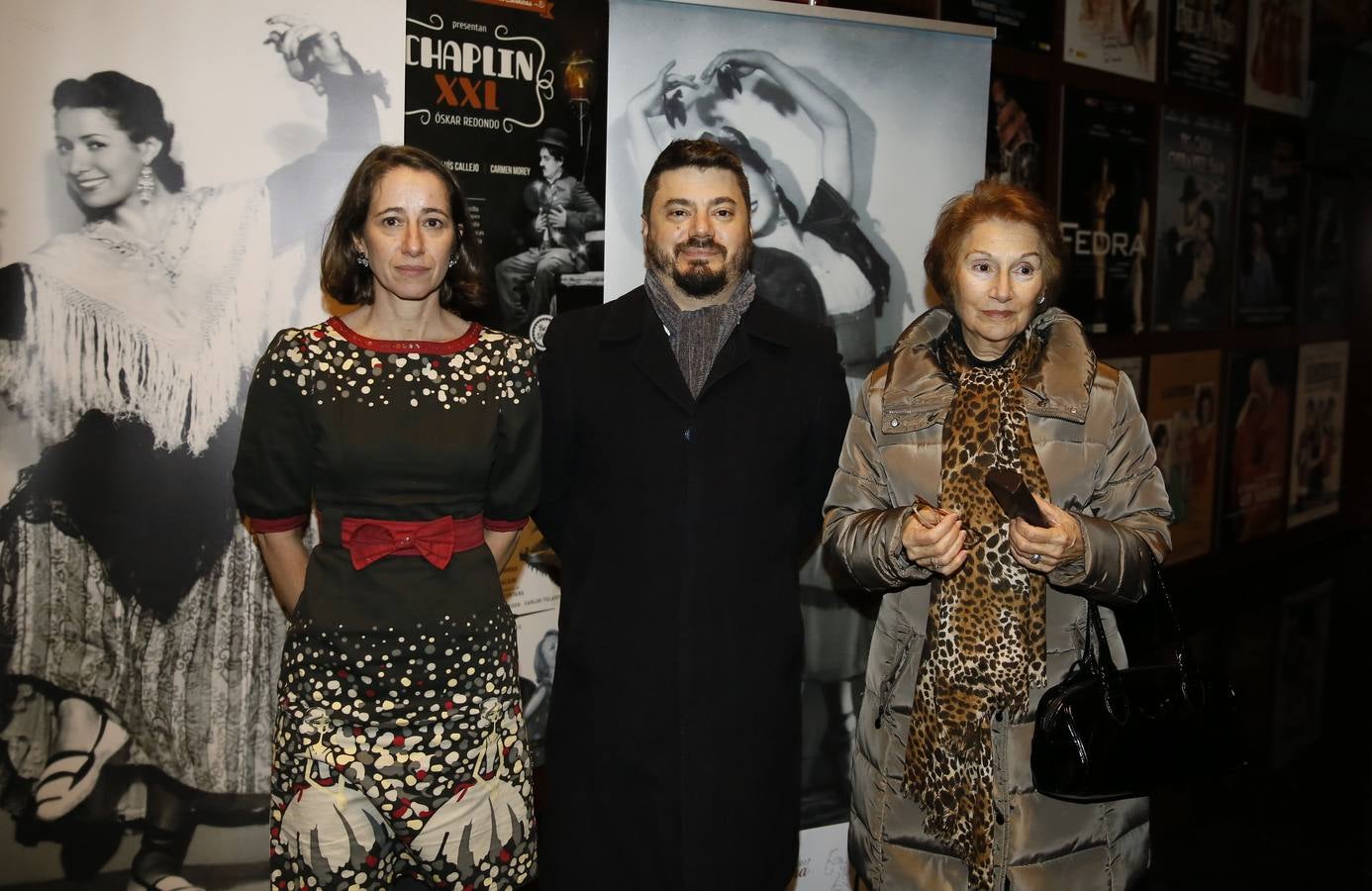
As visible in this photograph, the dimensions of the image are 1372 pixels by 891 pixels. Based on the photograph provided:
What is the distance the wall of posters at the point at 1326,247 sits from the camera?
310 inches

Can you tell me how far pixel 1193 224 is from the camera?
6527 mm

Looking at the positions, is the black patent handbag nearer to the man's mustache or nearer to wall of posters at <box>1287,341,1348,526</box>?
the man's mustache

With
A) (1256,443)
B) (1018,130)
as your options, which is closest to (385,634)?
(1018,130)

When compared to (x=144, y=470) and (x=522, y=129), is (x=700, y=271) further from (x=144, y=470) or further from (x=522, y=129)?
(x=144, y=470)

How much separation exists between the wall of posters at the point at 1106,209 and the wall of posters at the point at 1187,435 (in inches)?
21.2

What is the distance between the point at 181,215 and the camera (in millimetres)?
2746

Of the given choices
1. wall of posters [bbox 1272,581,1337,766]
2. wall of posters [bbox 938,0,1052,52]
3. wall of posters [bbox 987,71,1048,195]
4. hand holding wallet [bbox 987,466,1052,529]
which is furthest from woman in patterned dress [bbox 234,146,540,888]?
wall of posters [bbox 1272,581,1337,766]

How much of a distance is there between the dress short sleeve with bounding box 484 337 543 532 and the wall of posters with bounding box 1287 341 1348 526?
7.16m

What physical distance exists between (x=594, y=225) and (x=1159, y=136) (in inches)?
159

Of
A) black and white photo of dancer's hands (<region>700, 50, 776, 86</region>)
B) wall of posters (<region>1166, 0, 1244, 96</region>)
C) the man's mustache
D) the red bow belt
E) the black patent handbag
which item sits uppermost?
wall of posters (<region>1166, 0, 1244, 96</region>)

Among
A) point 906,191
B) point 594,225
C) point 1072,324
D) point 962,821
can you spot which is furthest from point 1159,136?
point 962,821

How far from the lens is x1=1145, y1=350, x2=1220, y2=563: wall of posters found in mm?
6410

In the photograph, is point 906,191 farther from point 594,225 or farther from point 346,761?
point 346,761

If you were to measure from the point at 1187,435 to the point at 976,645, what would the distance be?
5117 millimetres
